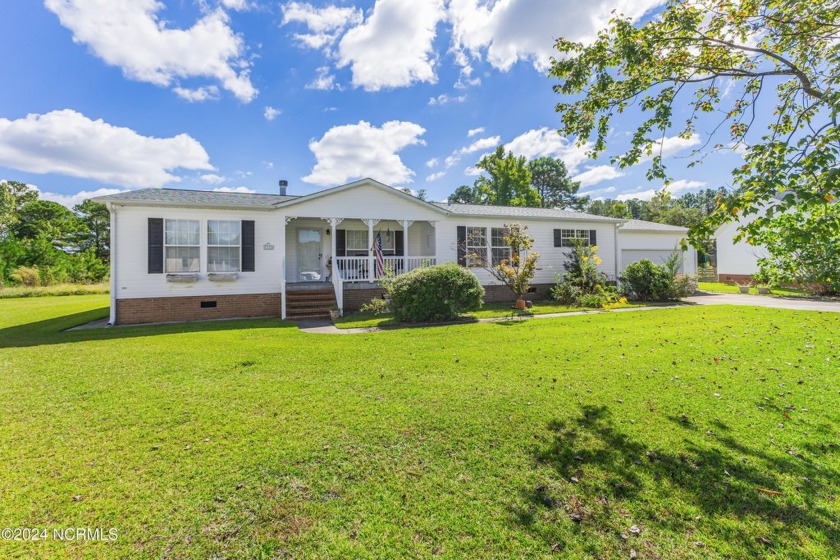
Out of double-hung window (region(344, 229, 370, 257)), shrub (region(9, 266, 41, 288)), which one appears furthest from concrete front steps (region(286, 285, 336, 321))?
shrub (region(9, 266, 41, 288))

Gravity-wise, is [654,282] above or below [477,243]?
below

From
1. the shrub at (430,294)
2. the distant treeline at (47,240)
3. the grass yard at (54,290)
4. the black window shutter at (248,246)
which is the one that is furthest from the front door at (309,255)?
the distant treeline at (47,240)

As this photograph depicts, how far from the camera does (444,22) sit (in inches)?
465

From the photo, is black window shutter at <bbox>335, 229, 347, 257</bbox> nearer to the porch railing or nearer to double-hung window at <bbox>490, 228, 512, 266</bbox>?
the porch railing

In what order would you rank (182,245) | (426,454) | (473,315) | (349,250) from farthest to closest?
(349,250)
(473,315)
(182,245)
(426,454)

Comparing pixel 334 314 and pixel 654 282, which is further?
pixel 654 282

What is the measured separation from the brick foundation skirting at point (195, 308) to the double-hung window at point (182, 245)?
1.10 meters

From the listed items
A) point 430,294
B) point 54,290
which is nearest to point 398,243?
point 430,294

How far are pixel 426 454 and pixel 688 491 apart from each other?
85.3 inches

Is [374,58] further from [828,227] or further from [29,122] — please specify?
[29,122]

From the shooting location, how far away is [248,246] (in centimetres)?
1230

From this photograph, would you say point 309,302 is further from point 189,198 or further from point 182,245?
point 189,198

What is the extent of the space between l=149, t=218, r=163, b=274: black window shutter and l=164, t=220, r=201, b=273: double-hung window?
0.14 metres

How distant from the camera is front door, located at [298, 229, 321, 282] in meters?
14.7
